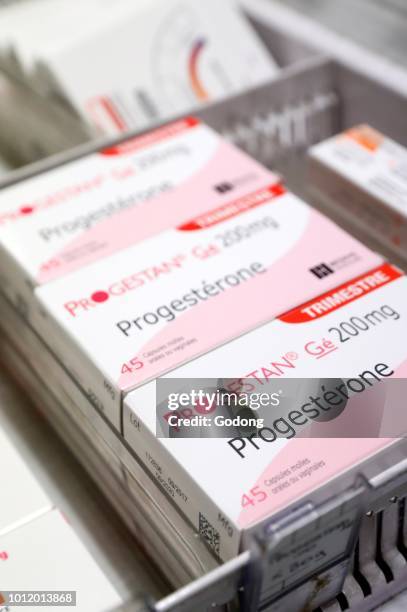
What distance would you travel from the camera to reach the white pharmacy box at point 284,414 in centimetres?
73

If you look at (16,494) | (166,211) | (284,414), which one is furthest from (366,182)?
(16,494)

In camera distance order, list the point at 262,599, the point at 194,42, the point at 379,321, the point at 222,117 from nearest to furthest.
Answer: the point at 262,599 → the point at 379,321 → the point at 222,117 → the point at 194,42

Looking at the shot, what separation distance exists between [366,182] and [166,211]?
26cm

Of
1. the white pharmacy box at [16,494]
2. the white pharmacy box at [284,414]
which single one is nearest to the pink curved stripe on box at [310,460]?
the white pharmacy box at [284,414]

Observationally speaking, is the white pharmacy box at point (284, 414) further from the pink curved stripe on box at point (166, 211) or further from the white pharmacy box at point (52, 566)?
the pink curved stripe on box at point (166, 211)

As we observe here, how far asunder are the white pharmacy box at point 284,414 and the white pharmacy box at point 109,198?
227 mm

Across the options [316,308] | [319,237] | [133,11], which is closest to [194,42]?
[133,11]

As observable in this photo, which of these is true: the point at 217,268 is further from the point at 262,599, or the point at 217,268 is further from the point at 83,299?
the point at 262,599

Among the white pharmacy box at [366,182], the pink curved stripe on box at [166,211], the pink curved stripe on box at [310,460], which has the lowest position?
the pink curved stripe on box at [310,460]

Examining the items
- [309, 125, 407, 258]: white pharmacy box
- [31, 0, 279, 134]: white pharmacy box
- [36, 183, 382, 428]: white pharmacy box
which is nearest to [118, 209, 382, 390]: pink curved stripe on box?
[36, 183, 382, 428]: white pharmacy box

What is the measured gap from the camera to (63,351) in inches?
36.4

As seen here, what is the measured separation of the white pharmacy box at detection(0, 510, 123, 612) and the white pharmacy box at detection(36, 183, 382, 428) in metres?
0.13

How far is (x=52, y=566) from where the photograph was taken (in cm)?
77

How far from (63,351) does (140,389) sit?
0.15 m
